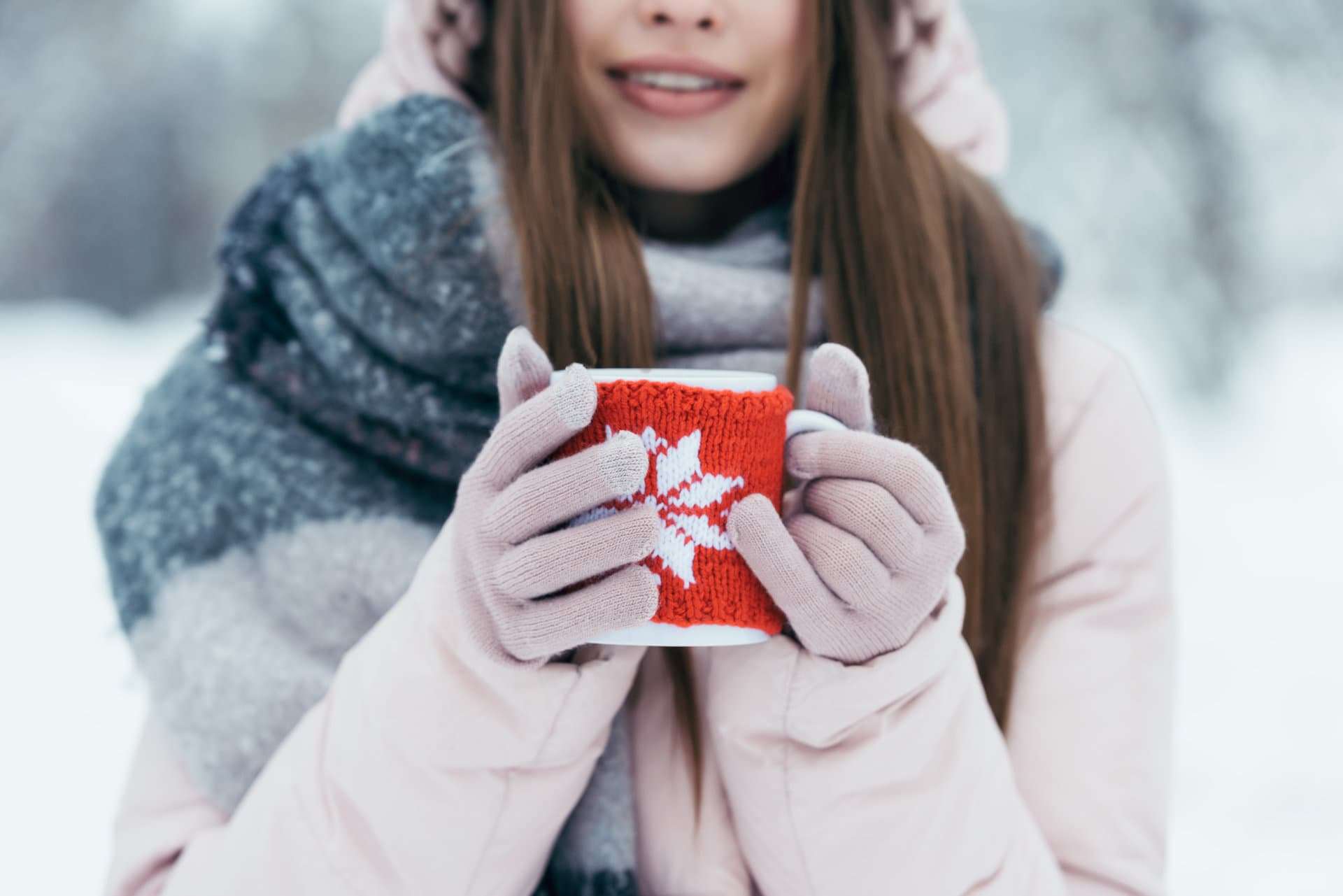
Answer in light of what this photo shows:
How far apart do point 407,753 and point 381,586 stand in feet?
0.84

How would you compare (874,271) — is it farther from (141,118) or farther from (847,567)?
(141,118)

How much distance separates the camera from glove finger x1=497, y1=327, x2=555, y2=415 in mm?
600

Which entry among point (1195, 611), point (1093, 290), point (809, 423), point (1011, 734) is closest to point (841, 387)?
point (809, 423)

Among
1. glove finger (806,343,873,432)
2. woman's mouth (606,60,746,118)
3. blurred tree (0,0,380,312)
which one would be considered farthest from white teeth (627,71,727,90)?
blurred tree (0,0,380,312)

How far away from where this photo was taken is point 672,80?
972 millimetres

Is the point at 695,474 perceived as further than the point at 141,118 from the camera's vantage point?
No

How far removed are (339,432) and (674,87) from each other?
17.8 inches

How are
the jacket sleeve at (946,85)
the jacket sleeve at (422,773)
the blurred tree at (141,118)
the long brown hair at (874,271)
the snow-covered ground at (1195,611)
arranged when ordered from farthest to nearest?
1. the blurred tree at (141,118)
2. the snow-covered ground at (1195,611)
3. the jacket sleeve at (946,85)
4. the long brown hair at (874,271)
5. the jacket sleeve at (422,773)

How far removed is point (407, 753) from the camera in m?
0.71

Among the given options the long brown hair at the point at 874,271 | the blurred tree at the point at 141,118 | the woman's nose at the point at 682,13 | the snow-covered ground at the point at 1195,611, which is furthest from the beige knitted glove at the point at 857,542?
the blurred tree at the point at 141,118

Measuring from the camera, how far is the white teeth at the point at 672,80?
970mm

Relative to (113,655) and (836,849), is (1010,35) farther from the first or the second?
(836,849)

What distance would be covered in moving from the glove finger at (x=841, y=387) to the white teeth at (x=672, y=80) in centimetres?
43

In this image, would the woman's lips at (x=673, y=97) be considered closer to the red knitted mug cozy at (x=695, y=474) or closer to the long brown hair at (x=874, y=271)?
the long brown hair at (x=874, y=271)
